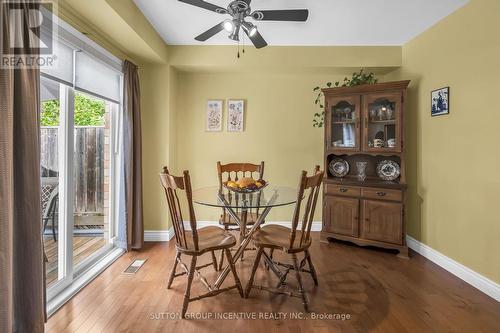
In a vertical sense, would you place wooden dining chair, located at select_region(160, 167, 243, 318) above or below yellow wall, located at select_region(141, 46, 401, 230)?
below

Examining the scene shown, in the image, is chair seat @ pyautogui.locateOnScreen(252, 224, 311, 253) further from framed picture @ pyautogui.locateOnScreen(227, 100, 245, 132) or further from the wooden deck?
framed picture @ pyautogui.locateOnScreen(227, 100, 245, 132)

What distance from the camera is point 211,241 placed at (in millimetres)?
2047

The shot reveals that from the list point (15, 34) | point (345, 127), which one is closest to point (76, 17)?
point (15, 34)

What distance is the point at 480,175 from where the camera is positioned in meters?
2.26

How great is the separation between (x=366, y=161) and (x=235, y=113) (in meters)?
1.91

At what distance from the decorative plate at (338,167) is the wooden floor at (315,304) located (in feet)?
3.97

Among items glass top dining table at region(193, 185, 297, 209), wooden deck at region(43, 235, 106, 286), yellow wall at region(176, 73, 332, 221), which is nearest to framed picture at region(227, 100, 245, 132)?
yellow wall at region(176, 73, 332, 221)

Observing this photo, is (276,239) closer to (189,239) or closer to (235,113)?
(189,239)

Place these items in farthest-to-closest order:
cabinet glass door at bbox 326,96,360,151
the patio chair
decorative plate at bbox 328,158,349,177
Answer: decorative plate at bbox 328,158,349,177 → cabinet glass door at bbox 326,96,360,151 → the patio chair

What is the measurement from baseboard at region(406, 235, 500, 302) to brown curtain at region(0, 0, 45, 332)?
10.7 ft

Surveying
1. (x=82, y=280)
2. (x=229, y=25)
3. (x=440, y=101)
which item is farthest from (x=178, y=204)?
(x=440, y=101)

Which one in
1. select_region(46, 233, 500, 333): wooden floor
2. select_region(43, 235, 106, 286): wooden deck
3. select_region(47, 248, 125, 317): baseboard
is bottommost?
select_region(46, 233, 500, 333): wooden floor

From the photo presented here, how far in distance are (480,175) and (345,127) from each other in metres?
1.46

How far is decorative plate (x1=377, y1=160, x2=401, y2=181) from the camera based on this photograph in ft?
10.4
